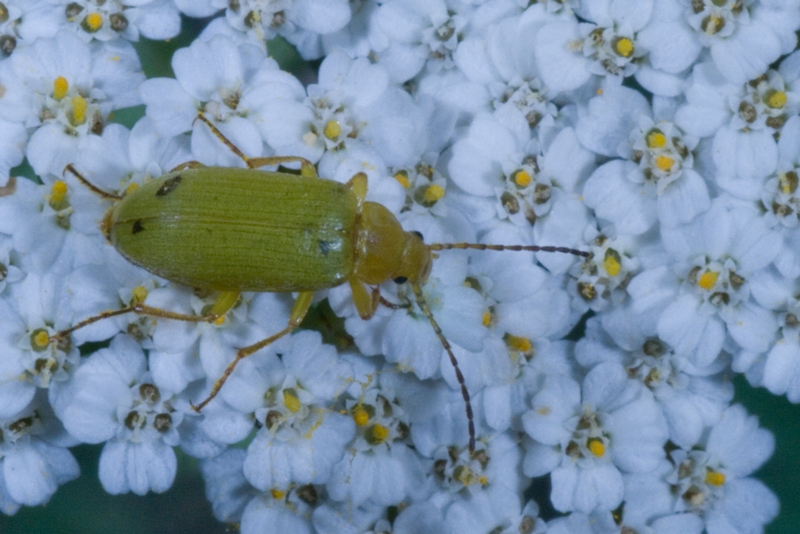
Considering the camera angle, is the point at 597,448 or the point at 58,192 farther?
the point at 597,448

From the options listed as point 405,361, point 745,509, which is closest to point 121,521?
point 405,361

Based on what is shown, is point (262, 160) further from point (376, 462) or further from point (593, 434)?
point (593, 434)

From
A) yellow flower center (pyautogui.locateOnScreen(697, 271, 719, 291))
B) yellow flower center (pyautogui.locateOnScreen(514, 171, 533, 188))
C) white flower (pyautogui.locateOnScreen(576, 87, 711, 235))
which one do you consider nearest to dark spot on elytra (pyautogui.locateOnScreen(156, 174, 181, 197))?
yellow flower center (pyautogui.locateOnScreen(514, 171, 533, 188))

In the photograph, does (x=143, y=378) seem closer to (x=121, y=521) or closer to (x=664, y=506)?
(x=121, y=521)

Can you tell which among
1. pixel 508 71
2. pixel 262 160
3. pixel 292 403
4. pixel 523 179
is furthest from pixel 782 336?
pixel 262 160

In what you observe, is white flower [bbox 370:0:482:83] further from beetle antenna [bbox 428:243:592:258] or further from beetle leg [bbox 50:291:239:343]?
beetle leg [bbox 50:291:239:343]

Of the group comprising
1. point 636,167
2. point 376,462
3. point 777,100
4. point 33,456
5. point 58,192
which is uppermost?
point 777,100

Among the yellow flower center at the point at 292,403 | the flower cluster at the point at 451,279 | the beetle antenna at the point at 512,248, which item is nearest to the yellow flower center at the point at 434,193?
the flower cluster at the point at 451,279

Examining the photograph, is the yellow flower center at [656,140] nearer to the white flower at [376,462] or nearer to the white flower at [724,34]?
the white flower at [724,34]
